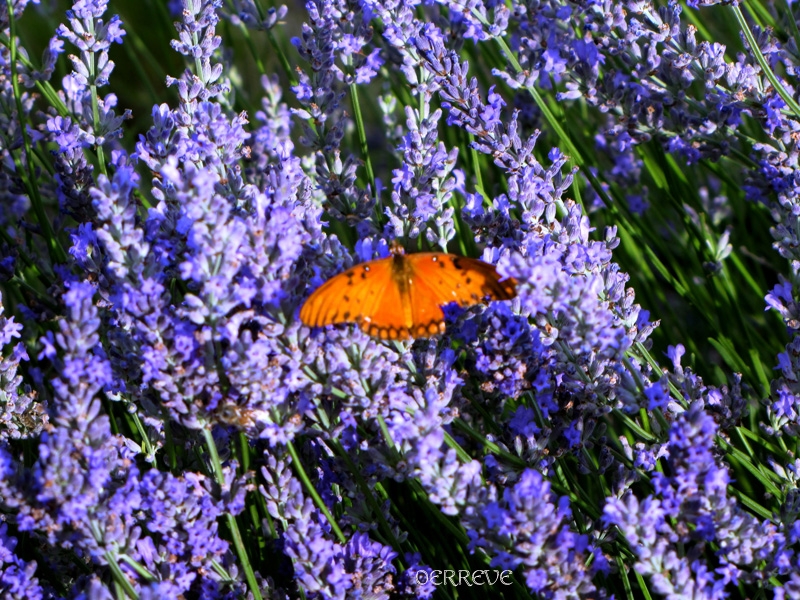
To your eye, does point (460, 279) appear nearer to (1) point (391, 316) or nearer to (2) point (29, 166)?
(1) point (391, 316)

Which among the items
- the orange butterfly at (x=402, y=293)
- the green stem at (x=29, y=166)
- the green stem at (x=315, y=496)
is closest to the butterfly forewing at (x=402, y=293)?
the orange butterfly at (x=402, y=293)

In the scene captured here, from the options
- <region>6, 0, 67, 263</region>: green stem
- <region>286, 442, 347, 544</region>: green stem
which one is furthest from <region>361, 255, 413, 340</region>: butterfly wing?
<region>6, 0, 67, 263</region>: green stem

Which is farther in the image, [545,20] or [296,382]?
[545,20]

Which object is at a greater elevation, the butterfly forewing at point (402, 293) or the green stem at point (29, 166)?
the green stem at point (29, 166)

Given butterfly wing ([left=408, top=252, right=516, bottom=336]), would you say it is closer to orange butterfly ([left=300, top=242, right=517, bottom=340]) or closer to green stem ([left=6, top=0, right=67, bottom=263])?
orange butterfly ([left=300, top=242, right=517, bottom=340])

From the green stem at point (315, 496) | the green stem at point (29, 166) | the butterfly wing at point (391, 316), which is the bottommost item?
the green stem at point (315, 496)

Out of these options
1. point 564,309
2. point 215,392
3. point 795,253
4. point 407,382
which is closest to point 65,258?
point 215,392

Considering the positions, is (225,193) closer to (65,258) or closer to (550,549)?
(65,258)

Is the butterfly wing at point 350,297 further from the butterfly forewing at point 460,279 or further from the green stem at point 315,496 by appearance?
the green stem at point 315,496
